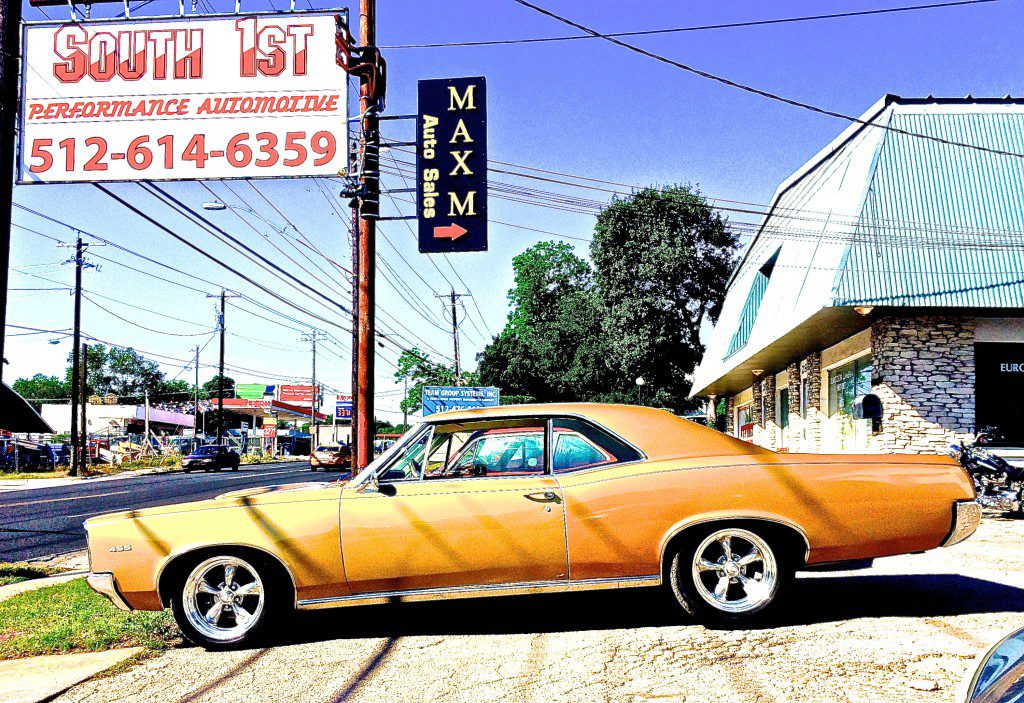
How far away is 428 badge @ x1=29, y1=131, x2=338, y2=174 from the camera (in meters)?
11.4

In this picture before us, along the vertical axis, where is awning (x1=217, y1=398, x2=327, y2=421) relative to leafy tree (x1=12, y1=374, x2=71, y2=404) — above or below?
below

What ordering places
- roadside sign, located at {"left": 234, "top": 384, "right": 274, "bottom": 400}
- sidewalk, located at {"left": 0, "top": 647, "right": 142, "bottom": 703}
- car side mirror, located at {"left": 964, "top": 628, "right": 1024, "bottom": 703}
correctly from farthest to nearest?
roadside sign, located at {"left": 234, "top": 384, "right": 274, "bottom": 400}, sidewalk, located at {"left": 0, "top": 647, "right": 142, "bottom": 703}, car side mirror, located at {"left": 964, "top": 628, "right": 1024, "bottom": 703}

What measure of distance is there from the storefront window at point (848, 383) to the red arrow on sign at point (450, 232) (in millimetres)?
9259

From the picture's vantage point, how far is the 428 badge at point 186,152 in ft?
37.4

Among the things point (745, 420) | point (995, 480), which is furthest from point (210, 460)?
point (995, 480)

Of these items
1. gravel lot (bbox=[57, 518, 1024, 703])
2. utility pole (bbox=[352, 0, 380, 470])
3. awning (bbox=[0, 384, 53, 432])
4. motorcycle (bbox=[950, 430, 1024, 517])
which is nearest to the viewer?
gravel lot (bbox=[57, 518, 1024, 703])

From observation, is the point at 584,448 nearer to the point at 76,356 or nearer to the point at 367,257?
the point at 367,257

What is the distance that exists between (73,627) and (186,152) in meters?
6.60

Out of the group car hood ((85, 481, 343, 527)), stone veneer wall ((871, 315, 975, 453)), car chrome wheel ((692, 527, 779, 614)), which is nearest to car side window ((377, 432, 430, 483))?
car hood ((85, 481, 343, 527))

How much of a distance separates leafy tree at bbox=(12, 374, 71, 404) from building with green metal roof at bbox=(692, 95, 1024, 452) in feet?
455

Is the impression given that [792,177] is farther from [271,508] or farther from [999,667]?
[999,667]

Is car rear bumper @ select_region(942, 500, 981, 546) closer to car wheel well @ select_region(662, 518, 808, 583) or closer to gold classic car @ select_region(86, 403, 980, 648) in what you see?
gold classic car @ select_region(86, 403, 980, 648)

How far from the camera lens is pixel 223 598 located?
6035mm

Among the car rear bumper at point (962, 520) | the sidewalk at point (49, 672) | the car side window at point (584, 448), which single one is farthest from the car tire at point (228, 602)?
the car rear bumper at point (962, 520)
